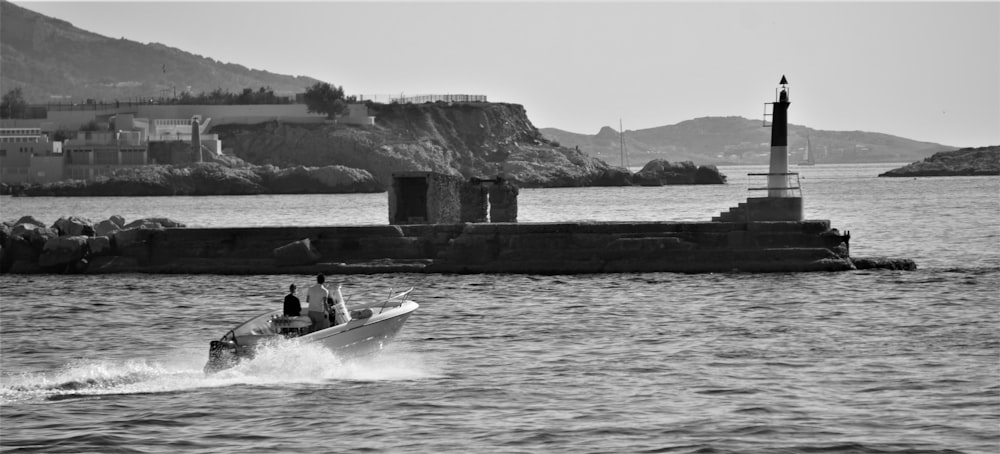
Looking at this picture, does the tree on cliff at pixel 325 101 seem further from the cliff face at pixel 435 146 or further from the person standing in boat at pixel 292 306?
the person standing in boat at pixel 292 306

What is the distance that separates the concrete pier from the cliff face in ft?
326

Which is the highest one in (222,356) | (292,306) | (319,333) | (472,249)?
(292,306)

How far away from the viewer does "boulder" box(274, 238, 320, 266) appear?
116ft

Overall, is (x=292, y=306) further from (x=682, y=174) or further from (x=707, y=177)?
(x=707, y=177)

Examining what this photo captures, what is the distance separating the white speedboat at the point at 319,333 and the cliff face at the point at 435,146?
114 metres

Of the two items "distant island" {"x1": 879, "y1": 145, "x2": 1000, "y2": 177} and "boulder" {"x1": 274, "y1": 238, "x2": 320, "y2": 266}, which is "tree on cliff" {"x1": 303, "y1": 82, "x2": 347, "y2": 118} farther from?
"boulder" {"x1": 274, "y1": 238, "x2": 320, "y2": 266}

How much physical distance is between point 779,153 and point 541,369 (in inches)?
631

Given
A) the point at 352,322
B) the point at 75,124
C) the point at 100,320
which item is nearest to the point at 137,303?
the point at 100,320

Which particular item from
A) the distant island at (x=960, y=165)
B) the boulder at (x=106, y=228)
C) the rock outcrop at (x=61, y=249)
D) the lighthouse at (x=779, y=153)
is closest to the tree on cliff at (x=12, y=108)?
the distant island at (x=960, y=165)

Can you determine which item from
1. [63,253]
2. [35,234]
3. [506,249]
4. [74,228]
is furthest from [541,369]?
[74,228]

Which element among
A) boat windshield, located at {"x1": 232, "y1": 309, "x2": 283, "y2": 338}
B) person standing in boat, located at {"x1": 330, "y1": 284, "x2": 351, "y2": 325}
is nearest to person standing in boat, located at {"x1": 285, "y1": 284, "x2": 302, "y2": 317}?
boat windshield, located at {"x1": 232, "y1": 309, "x2": 283, "y2": 338}

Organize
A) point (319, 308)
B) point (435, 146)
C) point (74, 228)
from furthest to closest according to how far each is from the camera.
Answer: point (435, 146)
point (74, 228)
point (319, 308)

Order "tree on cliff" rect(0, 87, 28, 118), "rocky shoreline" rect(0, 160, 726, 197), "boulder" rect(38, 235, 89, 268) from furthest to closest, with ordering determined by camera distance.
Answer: "tree on cliff" rect(0, 87, 28, 118), "rocky shoreline" rect(0, 160, 726, 197), "boulder" rect(38, 235, 89, 268)

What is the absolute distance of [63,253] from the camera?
3797 cm
